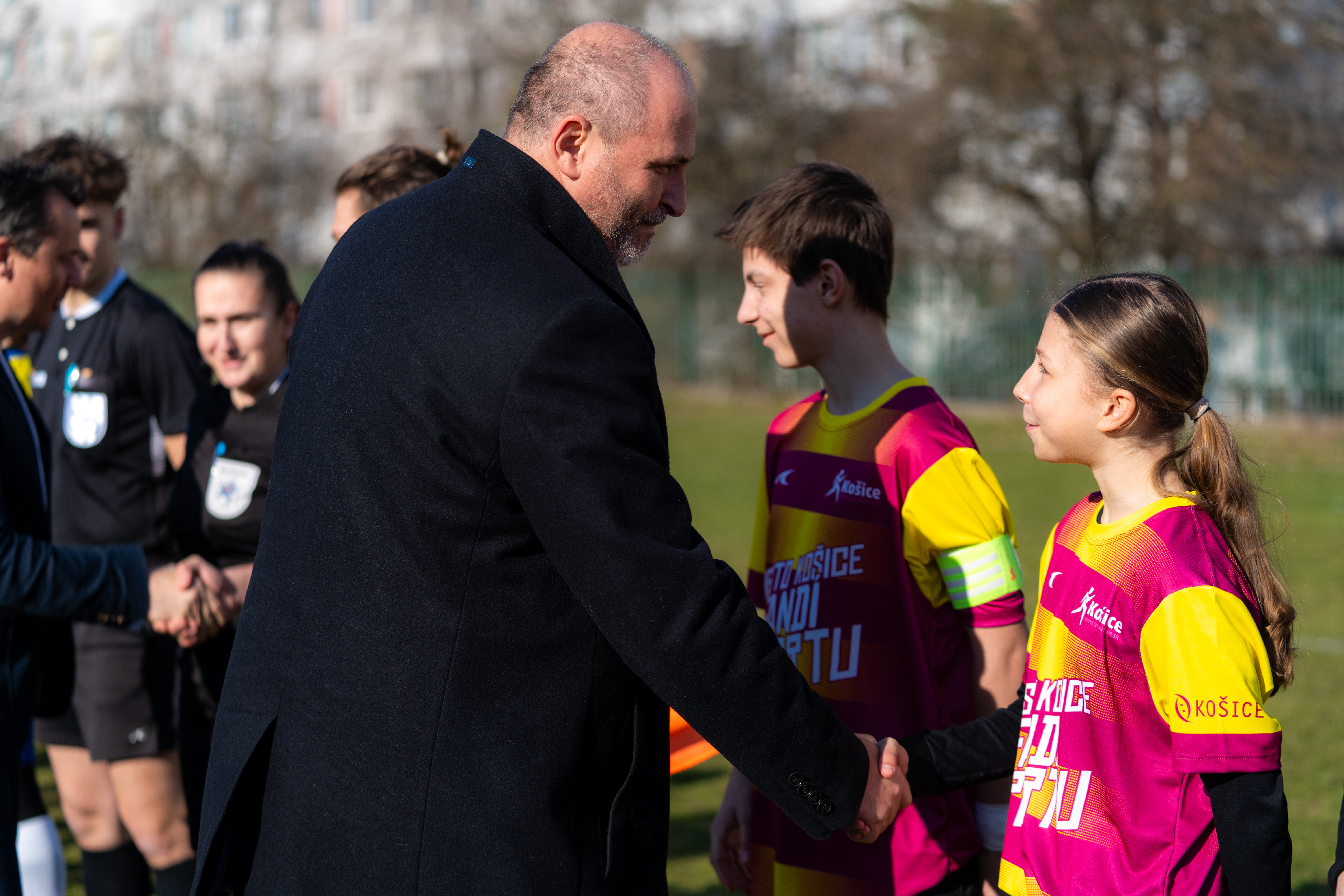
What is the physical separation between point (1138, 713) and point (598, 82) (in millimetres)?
1415

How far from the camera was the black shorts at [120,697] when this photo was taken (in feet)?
12.8

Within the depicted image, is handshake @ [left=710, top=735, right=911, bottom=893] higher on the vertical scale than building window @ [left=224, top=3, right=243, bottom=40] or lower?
lower

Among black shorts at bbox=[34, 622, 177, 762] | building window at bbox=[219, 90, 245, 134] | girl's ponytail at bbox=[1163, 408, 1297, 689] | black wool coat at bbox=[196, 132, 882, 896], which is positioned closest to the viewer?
black wool coat at bbox=[196, 132, 882, 896]

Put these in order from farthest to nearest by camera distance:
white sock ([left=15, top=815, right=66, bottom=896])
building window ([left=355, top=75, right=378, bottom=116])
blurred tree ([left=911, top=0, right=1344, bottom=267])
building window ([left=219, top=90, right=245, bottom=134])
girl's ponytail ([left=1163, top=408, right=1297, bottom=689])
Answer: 1. building window ([left=355, top=75, right=378, bottom=116])
2. building window ([left=219, top=90, right=245, bottom=134])
3. blurred tree ([left=911, top=0, right=1344, bottom=267])
4. white sock ([left=15, top=815, right=66, bottom=896])
5. girl's ponytail ([left=1163, top=408, right=1297, bottom=689])

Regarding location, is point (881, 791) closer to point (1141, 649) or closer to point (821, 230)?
point (1141, 649)

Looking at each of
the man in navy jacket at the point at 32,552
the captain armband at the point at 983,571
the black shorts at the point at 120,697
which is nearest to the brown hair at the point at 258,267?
the man in navy jacket at the point at 32,552

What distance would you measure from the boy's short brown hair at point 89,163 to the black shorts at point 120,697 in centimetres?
152

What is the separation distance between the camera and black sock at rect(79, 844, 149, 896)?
3.97 m

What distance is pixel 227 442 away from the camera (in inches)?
147

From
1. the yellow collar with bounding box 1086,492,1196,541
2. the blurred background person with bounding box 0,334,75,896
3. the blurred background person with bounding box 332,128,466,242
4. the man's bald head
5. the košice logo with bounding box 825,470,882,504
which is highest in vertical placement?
the blurred background person with bounding box 332,128,466,242

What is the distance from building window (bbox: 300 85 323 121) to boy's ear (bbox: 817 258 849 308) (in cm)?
4566

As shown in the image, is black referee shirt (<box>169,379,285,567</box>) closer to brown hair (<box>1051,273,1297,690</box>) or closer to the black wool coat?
the black wool coat

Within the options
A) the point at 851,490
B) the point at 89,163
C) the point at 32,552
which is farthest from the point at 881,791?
the point at 89,163

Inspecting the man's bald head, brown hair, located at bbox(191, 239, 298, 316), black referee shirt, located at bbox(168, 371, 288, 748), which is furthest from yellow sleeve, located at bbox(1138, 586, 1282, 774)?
brown hair, located at bbox(191, 239, 298, 316)
